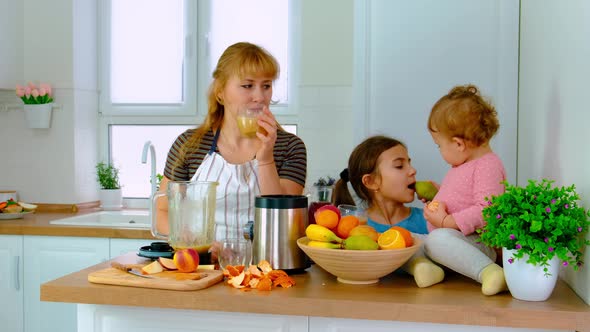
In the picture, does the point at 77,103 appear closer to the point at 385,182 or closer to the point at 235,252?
the point at 385,182

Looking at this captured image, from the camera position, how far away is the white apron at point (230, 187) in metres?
2.21

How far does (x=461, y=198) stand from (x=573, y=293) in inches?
16.0

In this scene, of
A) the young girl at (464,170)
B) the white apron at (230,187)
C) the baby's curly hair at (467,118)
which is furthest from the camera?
the white apron at (230,187)

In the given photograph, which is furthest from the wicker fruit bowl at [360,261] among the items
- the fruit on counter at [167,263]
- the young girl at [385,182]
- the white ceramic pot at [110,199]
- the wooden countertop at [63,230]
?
the white ceramic pot at [110,199]

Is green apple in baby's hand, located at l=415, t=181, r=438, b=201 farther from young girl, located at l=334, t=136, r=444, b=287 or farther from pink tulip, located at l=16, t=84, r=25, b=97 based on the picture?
pink tulip, located at l=16, t=84, r=25, b=97

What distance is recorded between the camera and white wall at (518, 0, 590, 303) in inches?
56.1

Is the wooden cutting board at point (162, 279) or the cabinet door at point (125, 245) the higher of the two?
the wooden cutting board at point (162, 279)

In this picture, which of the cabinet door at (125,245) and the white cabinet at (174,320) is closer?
the white cabinet at (174,320)

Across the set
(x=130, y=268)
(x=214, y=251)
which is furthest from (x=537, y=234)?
(x=130, y=268)

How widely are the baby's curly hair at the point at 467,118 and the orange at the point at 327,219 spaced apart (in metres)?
0.46

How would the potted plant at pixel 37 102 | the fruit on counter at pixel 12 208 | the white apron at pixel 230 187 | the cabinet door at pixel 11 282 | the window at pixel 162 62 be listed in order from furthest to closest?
the window at pixel 162 62 → the potted plant at pixel 37 102 → the fruit on counter at pixel 12 208 → the cabinet door at pixel 11 282 → the white apron at pixel 230 187

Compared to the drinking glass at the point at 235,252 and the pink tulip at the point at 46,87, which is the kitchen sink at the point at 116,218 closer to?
the pink tulip at the point at 46,87

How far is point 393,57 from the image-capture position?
277 centimetres

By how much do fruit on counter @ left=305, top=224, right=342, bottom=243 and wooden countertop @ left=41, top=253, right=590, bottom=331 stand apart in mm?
111
